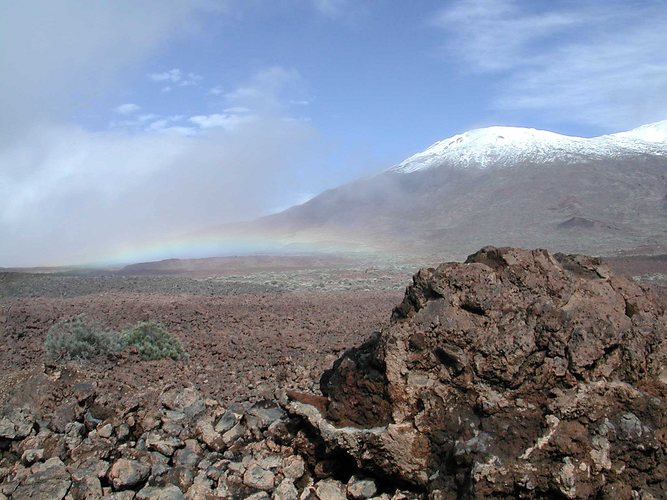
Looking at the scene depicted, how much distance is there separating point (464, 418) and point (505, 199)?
231 ft

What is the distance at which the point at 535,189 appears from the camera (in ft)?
241

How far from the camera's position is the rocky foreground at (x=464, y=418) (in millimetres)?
3580

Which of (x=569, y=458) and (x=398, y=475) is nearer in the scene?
(x=569, y=458)

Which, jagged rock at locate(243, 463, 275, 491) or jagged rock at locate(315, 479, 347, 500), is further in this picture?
jagged rock at locate(243, 463, 275, 491)

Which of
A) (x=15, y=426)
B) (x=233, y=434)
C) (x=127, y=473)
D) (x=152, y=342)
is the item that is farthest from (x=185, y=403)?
(x=152, y=342)

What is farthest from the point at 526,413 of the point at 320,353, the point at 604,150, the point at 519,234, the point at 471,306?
the point at 604,150

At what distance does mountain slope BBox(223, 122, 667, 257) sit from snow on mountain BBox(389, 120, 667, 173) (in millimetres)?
153

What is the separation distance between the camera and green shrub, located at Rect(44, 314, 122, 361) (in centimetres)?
823

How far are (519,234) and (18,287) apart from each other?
44332 mm

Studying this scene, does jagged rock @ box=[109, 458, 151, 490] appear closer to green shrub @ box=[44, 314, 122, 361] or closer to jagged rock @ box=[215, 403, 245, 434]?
jagged rock @ box=[215, 403, 245, 434]

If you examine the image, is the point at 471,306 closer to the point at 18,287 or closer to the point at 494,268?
the point at 494,268

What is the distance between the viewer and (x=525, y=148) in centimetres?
9194

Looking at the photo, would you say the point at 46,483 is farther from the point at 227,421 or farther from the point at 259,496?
the point at 259,496

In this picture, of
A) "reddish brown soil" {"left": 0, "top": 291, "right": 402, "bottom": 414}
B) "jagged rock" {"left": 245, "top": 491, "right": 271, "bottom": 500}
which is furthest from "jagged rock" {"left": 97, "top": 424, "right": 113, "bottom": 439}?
"jagged rock" {"left": 245, "top": 491, "right": 271, "bottom": 500}
